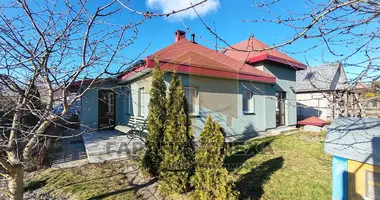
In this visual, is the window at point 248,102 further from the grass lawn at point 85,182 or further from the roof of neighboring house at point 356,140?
the roof of neighboring house at point 356,140

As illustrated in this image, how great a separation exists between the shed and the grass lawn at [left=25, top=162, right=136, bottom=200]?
3.72 metres

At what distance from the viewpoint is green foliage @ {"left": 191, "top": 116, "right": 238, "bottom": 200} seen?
325cm

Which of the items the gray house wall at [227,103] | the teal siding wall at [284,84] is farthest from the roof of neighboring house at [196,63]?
the teal siding wall at [284,84]

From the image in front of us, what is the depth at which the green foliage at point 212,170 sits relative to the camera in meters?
3.25

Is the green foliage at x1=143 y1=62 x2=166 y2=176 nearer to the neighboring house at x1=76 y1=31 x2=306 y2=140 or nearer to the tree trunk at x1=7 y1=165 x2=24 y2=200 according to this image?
the neighboring house at x1=76 y1=31 x2=306 y2=140

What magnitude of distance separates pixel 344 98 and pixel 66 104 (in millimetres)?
3747

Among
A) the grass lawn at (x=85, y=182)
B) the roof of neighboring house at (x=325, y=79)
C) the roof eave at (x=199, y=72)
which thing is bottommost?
Result: the grass lawn at (x=85, y=182)

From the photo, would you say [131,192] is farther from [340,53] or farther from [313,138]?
[313,138]

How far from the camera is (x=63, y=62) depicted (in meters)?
2.84

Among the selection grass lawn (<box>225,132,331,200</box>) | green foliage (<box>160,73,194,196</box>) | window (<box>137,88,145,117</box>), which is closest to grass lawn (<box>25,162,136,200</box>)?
green foliage (<box>160,73,194,196</box>)

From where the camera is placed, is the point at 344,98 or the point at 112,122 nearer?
the point at 344,98

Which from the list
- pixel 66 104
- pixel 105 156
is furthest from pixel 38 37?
pixel 105 156

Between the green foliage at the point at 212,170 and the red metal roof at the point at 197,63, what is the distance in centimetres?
357

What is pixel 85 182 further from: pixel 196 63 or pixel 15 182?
pixel 196 63
